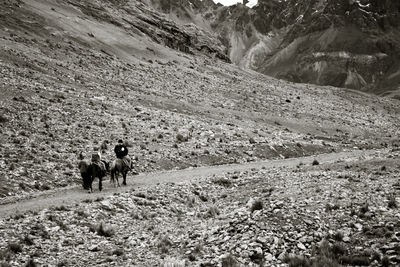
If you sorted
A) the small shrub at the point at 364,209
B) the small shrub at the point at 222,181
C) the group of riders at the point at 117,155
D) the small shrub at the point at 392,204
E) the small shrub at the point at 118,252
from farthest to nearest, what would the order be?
the small shrub at the point at 222,181 < the group of riders at the point at 117,155 < the small shrub at the point at 392,204 < the small shrub at the point at 364,209 < the small shrub at the point at 118,252

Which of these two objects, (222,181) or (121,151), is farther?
(222,181)

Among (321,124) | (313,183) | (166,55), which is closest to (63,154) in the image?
(313,183)

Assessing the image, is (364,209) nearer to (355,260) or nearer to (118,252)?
(355,260)

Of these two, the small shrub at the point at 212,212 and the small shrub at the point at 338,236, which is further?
the small shrub at the point at 212,212

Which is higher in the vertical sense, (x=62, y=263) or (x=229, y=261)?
(x=229, y=261)

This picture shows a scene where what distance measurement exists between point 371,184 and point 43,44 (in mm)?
62185

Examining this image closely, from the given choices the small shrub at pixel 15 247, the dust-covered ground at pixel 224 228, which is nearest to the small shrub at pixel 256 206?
the dust-covered ground at pixel 224 228

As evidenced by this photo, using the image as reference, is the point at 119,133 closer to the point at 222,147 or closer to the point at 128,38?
the point at 222,147

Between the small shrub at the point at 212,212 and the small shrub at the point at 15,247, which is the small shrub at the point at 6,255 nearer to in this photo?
the small shrub at the point at 15,247

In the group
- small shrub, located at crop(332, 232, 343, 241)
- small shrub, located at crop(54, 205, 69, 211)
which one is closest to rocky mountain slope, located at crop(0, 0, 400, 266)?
small shrub, located at crop(332, 232, 343, 241)

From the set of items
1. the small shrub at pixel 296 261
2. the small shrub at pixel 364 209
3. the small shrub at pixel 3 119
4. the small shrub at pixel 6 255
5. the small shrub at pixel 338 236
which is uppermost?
the small shrub at pixel 364 209

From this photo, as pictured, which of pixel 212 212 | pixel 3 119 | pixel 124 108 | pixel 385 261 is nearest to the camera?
pixel 385 261

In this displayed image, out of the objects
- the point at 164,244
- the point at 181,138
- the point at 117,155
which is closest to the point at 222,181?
the point at 117,155

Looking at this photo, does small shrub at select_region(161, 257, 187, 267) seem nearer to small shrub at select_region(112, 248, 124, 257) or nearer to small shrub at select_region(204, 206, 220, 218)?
small shrub at select_region(112, 248, 124, 257)
